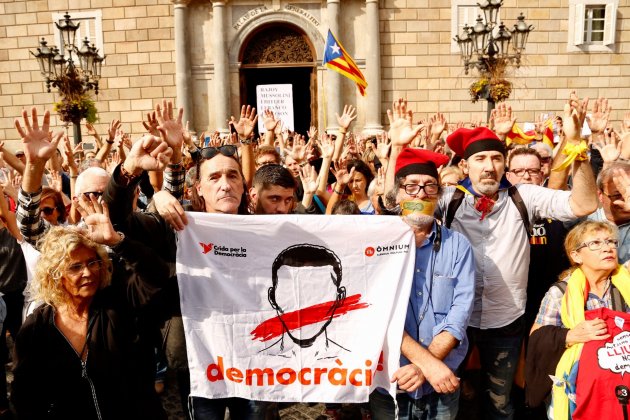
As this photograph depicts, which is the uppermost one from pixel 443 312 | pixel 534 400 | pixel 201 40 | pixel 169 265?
pixel 201 40

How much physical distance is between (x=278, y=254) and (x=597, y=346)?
6.04 ft

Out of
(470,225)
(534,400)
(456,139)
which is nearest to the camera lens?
(534,400)

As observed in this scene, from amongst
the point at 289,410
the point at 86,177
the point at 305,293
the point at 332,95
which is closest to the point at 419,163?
the point at 305,293

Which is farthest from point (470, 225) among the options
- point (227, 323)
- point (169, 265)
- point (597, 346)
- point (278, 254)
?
point (169, 265)

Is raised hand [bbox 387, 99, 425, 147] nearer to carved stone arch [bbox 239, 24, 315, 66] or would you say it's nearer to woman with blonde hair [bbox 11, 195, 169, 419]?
woman with blonde hair [bbox 11, 195, 169, 419]

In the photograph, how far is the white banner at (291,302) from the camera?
2807 millimetres

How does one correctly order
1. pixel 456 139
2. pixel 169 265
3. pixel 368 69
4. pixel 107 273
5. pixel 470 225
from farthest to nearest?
1. pixel 368 69
2. pixel 456 139
3. pixel 470 225
4. pixel 169 265
5. pixel 107 273

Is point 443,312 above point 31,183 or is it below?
below

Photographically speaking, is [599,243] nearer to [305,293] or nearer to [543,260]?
[543,260]

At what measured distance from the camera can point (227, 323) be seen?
285cm

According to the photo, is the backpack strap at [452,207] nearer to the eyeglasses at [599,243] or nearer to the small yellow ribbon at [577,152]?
the small yellow ribbon at [577,152]

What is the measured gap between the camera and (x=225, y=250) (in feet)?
9.29

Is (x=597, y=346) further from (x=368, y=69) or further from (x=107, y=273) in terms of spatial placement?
(x=368, y=69)

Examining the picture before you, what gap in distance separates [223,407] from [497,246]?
6.65 feet
